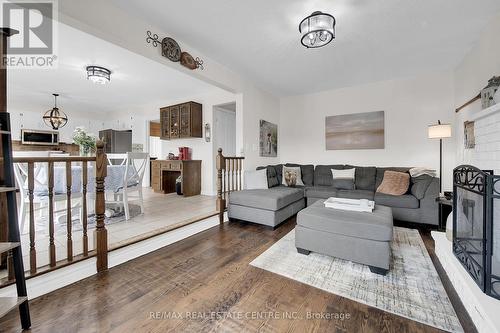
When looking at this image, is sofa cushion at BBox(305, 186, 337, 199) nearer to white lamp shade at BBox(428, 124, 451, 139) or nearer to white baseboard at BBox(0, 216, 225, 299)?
white lamp shade at BBox(428, 124, 451, 139)

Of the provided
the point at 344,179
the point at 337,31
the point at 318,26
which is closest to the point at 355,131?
the point at 344,179

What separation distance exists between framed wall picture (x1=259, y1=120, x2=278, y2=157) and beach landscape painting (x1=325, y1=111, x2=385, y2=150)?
3.84ft

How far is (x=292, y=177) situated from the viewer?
422cm

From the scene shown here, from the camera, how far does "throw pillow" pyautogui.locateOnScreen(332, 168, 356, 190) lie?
382 cm

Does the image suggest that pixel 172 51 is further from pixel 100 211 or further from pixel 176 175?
pixel 176 175

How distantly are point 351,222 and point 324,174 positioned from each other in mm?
2475

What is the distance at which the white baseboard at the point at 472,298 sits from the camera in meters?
1.13

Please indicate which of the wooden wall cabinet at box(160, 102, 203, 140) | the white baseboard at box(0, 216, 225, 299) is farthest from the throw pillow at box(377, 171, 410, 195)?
the wooden wall cabinet at box(160, 102, 203, 140)

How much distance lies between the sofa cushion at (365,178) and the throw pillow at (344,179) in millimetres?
115

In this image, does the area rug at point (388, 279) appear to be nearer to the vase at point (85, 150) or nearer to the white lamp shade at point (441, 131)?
the white lamp shade at point (441, 131)

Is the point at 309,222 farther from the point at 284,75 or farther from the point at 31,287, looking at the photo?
the point at 284,75

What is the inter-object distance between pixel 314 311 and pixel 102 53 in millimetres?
4008

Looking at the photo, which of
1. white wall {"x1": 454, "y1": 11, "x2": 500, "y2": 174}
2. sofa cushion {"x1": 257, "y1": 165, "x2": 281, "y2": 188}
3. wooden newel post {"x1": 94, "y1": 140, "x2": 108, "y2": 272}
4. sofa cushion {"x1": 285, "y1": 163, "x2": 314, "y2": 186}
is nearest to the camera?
wooden newel post {"x1": 94, "y1": 140, "x2": 108, "y2": 272}

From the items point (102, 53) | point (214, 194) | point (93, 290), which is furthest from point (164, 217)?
point (102, 53)
